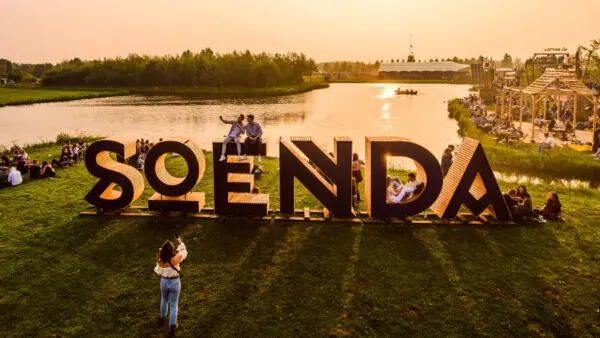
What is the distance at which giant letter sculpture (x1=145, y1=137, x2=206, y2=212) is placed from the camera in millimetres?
11820

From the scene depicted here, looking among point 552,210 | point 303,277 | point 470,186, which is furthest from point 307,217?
point 552,210

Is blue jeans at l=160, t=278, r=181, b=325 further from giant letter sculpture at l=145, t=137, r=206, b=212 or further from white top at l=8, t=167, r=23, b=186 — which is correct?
white top at l=8, t=167, r=23, b=186

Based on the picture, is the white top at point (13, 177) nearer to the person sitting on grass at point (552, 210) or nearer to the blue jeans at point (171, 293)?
the blue jeans at point (171, 293)

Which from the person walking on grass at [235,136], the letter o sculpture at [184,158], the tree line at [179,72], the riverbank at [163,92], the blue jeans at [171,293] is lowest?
the blue jeans at [171,293]

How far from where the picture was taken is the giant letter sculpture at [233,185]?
11859mm

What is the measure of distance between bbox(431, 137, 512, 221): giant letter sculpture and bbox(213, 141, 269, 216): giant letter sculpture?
17.0ft

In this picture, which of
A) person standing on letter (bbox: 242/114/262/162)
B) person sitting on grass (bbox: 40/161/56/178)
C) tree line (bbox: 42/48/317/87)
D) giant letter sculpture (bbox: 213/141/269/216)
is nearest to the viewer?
giant letter sculpture (bbox: 213/141/269/216)

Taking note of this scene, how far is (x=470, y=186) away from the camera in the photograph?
11.7 meters

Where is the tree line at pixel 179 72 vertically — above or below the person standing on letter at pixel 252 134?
above

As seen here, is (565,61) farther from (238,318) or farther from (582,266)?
(238,318)

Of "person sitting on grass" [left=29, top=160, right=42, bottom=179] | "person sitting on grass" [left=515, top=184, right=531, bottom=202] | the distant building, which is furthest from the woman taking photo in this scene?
the distant building

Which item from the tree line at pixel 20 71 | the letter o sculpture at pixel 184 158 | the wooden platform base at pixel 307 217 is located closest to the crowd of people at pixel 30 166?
the wooden platform base at pixel 307 217

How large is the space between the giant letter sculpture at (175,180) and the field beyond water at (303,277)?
1.80 feet

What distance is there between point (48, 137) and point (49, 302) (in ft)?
99.8
